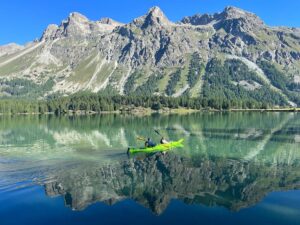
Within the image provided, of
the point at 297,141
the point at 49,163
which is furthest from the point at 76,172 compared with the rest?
the point at 297,141

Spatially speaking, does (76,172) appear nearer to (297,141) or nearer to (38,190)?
(38,190)

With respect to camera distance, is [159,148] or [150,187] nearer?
[150,187]

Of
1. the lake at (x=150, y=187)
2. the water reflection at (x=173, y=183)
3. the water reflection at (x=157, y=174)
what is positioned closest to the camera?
the lake at (x=150, y=187)

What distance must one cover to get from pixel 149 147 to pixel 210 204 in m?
34.2

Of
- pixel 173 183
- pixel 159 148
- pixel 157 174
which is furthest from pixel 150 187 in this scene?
pixel 159 148

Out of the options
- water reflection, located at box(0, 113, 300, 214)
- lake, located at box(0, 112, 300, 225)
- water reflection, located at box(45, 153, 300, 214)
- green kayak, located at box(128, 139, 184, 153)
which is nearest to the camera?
lake, located at box(0, 112, 300, 225)

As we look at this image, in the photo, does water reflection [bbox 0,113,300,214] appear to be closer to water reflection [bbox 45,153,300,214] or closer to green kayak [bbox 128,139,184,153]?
water reflection [bbox 45,153,300,214]

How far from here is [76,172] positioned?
55.9 metres

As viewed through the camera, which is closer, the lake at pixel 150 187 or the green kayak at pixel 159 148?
the lake at pixel 150 187

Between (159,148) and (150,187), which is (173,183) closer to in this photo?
(150,187)

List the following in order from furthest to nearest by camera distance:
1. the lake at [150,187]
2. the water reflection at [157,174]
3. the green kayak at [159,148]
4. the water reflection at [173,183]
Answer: the green kayak at [159,148] < the water reflection at [157,174] < the water reflection at [173,183] < the lake at [150,187]

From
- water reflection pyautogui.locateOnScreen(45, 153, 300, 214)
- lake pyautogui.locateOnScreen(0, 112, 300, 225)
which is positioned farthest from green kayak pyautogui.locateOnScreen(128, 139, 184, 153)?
water reflection pyautogui.locateOnScreen(45, 153, 300, 214)

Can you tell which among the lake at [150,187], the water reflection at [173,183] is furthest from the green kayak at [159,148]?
the water reflection at [173,183]

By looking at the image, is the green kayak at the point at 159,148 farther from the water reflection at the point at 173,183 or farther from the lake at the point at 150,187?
the water reflection at the point at 173,183
